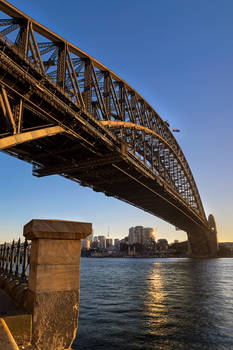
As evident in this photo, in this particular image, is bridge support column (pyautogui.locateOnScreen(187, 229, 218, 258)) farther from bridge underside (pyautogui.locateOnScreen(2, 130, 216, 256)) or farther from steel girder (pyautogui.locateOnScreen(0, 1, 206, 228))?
steel girder (pyautogui.locateOnScreen(0, 1, 206, 228))

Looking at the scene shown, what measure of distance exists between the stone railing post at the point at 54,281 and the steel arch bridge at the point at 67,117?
14633 millimetres

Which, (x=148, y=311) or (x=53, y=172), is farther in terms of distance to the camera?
(x=53, y=172)

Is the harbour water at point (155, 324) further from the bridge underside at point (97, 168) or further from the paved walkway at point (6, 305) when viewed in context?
the bridge underside at point (97, 168)

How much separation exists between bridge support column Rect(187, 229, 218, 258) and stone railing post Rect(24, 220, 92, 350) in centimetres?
10052

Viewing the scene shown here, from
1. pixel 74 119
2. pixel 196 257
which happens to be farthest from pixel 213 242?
pixel 74 119

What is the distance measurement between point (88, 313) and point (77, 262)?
36.0 feet

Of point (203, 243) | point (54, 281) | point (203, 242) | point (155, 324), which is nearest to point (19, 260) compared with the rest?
point (54, 281)

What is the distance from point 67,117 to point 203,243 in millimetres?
93785

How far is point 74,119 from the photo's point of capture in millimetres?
23953

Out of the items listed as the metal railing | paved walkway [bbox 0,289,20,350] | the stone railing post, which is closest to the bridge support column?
the metal railing

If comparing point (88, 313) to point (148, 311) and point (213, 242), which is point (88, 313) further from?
point (213, 242)

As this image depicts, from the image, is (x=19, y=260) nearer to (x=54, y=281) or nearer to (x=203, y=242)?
(x=54, y=281)

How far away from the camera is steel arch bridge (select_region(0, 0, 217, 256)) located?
18.5m

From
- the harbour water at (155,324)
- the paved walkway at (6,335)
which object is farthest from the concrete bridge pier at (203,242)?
the paved walkway at (6,335)
